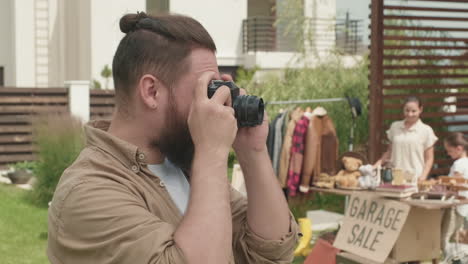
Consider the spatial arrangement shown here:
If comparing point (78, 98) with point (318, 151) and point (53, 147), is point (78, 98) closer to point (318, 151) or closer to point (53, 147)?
point (53, 147)

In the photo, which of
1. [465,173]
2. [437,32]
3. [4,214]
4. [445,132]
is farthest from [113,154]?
[437,32]

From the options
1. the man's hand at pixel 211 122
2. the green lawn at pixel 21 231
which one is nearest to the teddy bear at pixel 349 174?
the green lawn at pixel 21 231

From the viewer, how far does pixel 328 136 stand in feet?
24.8

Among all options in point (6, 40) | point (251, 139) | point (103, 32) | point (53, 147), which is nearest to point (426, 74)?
point (53, 147)

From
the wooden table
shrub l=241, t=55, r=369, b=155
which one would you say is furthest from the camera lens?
shrub l=241, t=55, r=369, b=155

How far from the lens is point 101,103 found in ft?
43.1

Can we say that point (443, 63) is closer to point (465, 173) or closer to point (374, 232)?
point (465, 173)

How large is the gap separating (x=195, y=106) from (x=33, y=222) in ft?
23.4

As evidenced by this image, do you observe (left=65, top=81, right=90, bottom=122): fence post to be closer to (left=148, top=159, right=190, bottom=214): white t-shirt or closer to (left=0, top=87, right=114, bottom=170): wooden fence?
(left=0, top=87, right=114, bottom=170): wooden fence

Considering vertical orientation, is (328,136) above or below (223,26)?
below

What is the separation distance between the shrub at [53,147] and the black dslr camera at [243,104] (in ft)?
23.6

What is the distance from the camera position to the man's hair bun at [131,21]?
1.57 meters

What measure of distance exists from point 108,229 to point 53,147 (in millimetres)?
7765

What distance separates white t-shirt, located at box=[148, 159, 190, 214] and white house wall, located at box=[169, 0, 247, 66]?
1862 cm
